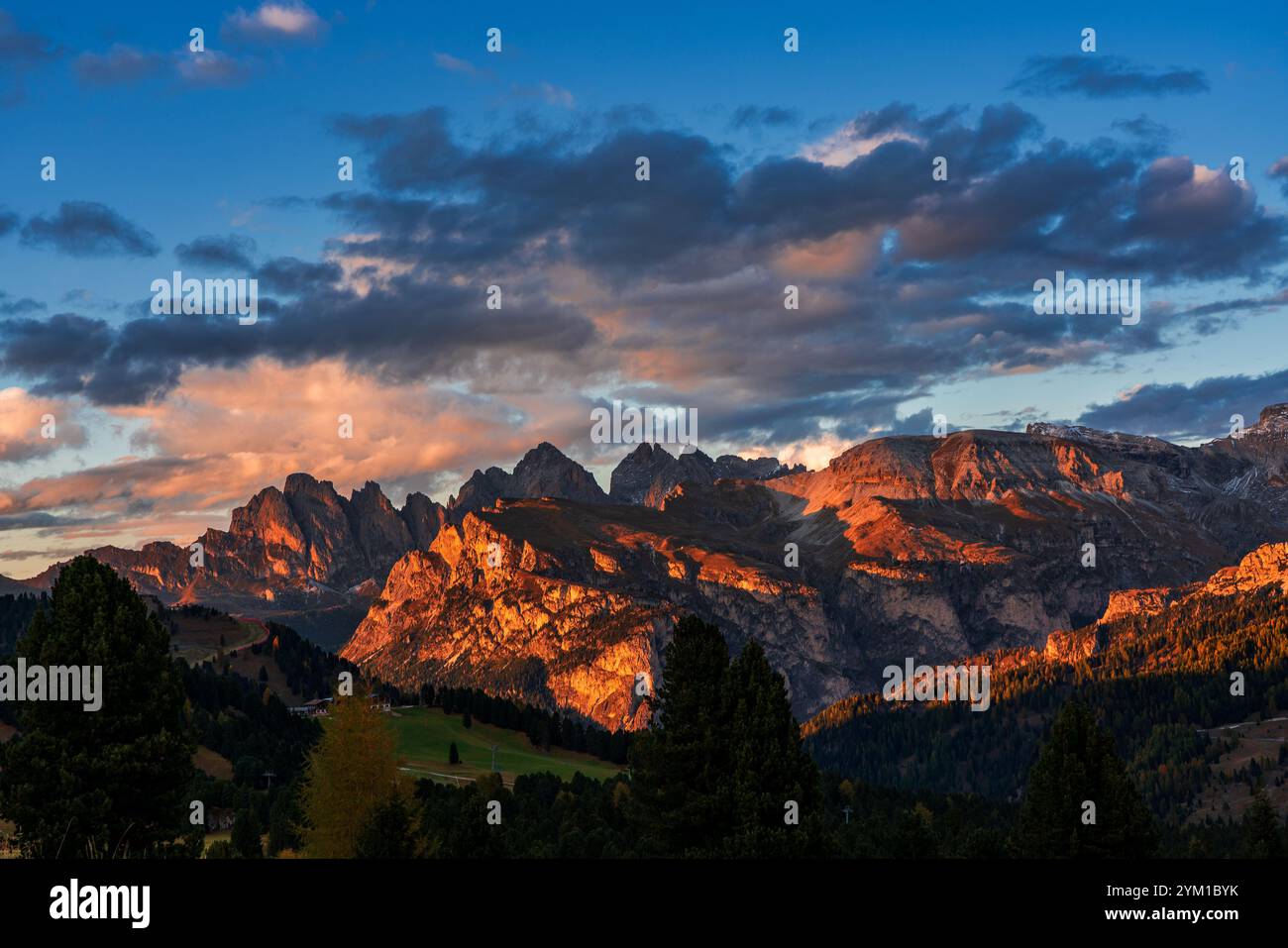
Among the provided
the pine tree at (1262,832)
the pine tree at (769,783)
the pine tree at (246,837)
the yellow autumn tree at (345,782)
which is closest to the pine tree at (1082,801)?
the pine tree at (769,783)

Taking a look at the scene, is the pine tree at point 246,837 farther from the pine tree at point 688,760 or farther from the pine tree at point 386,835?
the pine tree at point 688,760

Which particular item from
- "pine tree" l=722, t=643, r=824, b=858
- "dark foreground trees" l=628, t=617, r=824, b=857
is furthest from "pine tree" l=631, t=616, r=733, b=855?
"pine tree" l=722, t=643, r=824, b=858

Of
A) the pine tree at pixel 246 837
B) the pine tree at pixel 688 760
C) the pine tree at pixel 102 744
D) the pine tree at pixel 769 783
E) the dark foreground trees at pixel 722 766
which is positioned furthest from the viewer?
the pine tree at pixel 246 837

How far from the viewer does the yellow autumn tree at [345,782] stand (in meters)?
98.6

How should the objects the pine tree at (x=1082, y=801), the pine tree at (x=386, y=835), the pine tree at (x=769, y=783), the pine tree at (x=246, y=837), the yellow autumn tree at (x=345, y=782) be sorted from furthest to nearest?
the pine tree at (x=246, y=837)
the pine tree at (x=1082, y=801)
the yellow autumn tree at (x=345, y=782)
the pine tree at (x=386, y=835)
the pine tree at (x=769, y=783)

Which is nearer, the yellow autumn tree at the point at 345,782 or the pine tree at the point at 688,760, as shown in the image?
the pine tree at the point at 688,760

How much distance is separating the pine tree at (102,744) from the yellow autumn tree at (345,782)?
16.8 metres

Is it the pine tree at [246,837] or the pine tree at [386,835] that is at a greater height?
the pine tree at [386,835]
